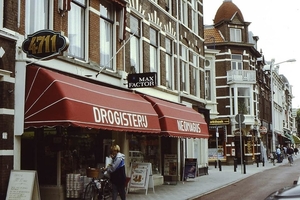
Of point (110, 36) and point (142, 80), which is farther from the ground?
point (110, 36)

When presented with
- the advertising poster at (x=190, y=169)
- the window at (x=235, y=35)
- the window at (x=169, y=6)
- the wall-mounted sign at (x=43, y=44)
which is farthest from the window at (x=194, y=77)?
the window at (x=235, y=35)

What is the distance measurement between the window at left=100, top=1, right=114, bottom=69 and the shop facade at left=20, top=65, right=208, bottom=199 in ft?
4.52

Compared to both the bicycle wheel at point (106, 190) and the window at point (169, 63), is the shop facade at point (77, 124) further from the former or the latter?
the window at point (169, 63)

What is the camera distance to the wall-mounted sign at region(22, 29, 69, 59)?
10.7 meters

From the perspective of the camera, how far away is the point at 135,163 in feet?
56.6

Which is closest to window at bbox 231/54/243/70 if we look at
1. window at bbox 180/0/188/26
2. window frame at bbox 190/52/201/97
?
window frame at bbox 190/52/201/97

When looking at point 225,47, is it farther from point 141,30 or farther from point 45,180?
point 45,180

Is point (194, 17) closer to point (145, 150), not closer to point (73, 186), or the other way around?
point (145, 150)

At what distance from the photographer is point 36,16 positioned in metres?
12.5

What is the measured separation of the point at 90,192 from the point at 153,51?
907 cm

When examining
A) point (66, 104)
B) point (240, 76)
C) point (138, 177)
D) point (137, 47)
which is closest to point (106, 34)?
point (137, 47)

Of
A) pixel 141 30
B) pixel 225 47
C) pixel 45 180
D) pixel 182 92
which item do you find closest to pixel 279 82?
pixel 225 47

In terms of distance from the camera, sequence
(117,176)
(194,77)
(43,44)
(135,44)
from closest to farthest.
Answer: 1. (43,44)
2. (117,176)
3. (135,44)
4. (194,77)

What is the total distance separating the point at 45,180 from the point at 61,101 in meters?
3.24
